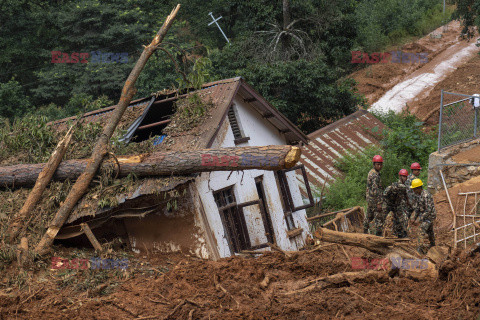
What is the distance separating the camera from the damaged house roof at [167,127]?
1124 cm

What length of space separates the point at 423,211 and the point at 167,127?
586 cm

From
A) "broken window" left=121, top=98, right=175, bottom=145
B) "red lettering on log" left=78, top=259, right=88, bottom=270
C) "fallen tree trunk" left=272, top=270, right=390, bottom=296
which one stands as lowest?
"fallen tree trunk" left=272, top=270, right=390, bottom=296

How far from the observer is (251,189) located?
1450 cm

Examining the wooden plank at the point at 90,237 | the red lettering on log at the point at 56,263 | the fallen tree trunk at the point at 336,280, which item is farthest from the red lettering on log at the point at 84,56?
the fallen tree trunk at the point at 336,280

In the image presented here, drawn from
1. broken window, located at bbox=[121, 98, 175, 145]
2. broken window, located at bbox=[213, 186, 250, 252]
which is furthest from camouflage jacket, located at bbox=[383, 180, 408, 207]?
broken window, located at bbox=[121, 98, 175, 145]

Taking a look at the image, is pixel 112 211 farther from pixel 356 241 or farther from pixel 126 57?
pixel 126 57

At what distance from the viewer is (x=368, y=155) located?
71.3ft

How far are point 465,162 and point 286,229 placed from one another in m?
5.02

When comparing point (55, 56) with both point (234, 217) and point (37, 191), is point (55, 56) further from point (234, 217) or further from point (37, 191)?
point (37, 191)

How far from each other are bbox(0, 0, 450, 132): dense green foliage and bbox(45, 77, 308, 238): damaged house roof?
27.6 feet

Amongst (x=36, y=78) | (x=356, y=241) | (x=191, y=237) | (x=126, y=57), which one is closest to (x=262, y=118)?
(x=191, y=237)

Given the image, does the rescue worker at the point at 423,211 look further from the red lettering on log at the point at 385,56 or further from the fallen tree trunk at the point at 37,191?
the red lettering on log at the point at 385,56

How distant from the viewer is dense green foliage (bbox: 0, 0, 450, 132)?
25.6 metres

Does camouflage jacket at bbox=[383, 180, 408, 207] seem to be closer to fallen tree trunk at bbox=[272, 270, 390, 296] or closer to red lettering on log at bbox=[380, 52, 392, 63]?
fallen tree trunk at bbox=[272, 270, 390, 296]
